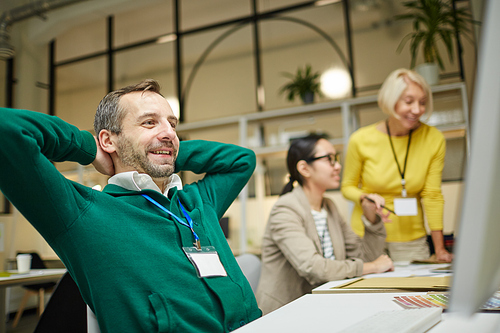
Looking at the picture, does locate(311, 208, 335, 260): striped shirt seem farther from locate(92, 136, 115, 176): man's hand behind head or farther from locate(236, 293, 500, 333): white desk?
locate(92, 136, 115, 176): man's hand behind head

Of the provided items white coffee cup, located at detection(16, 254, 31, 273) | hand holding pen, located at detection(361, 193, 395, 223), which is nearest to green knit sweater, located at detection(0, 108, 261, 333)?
hand holding pen, located at detection(361, 193, 395, 223)

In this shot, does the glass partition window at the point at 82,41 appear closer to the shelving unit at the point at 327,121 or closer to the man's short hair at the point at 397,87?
the shelving unit at the point at 327,121

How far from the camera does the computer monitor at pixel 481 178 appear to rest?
0.43 m

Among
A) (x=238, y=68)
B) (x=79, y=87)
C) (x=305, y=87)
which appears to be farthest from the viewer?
(x=79, y=87)

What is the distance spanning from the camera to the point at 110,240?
3.56 feet

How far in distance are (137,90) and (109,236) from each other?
0.54m

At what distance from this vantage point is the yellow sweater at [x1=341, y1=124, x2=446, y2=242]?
2.34 metres

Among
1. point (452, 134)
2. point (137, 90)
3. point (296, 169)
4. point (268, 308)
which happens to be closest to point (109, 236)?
point (137, 90)

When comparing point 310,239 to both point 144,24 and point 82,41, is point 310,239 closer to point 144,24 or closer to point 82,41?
point 144,24

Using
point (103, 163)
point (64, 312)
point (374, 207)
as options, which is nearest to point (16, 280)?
point (64, 312)

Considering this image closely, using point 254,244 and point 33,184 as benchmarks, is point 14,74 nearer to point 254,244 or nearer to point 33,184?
point 254,244

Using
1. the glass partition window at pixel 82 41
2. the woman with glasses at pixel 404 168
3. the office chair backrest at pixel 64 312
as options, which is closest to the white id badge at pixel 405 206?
the woman with glasses at pixel 404 168

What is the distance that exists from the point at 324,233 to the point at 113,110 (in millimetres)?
1176

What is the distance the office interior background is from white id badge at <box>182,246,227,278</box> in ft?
11.0
